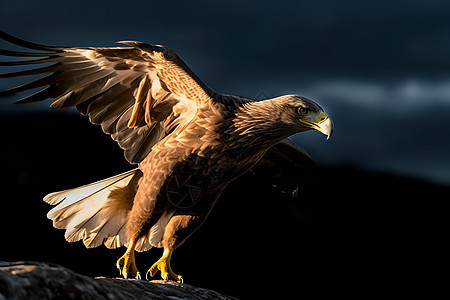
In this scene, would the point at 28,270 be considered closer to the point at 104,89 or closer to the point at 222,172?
the point at 222,172

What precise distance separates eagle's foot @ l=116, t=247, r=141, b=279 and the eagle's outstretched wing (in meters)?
0.79

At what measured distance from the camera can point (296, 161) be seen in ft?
19.1

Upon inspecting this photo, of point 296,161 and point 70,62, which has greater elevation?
point 70,62

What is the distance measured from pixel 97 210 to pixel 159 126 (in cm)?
97

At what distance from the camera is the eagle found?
4234 millimetres

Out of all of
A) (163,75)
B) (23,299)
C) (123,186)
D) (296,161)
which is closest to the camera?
(23,299)

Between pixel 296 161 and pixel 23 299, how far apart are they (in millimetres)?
4339

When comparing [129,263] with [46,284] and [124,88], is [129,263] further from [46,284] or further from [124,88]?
[46,284]

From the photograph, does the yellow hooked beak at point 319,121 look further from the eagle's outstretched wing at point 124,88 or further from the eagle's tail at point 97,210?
the eagle's tail at point 97,210

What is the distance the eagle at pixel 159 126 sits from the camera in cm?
423

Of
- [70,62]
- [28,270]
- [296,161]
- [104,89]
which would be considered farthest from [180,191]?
[28,270]

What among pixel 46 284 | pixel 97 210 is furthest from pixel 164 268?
pixel 46 284

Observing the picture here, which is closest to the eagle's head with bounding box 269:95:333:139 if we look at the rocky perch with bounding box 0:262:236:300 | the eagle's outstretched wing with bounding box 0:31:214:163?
the eagle's outstretched wing with bounding box 0:31:214:163

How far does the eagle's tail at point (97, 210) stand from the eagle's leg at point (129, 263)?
0.85 feet
